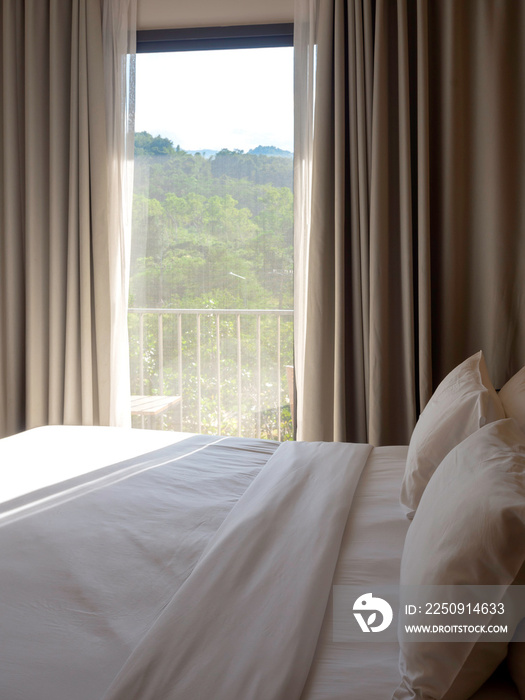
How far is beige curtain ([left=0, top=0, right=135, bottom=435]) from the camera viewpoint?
132 inches

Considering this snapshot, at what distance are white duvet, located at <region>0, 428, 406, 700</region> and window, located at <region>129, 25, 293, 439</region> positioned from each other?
1826mm

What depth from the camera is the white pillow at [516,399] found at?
1.57 m

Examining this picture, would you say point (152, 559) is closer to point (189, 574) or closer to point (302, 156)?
point (189, 574)

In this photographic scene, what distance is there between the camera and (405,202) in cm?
294

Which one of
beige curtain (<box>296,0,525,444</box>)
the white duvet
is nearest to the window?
beige curtain (<box>296,0,525,444</box>)

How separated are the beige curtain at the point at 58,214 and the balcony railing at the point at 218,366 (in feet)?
1.27

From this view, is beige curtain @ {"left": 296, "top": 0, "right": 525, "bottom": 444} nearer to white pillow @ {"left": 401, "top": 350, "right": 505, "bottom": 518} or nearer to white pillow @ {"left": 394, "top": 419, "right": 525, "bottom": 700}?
white pillow @ {"left": 401, "top": 350, "right": 505, "bottom": 518}

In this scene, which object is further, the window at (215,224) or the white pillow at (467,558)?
the window at (215,224)

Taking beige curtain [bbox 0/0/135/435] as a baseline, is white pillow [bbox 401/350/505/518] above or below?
below

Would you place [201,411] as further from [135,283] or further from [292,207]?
[292,207]

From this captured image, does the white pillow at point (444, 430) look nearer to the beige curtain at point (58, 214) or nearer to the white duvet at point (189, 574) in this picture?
the white duvet at point (189, 574)

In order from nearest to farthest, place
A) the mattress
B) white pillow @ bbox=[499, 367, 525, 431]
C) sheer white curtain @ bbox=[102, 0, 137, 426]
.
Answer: the mattress → white pillow @ bbox=[499, 367, 525, 431] → sheer white curtain @ bbox=[102, 0, 137, 426]

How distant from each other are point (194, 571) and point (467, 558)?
57 centimetres

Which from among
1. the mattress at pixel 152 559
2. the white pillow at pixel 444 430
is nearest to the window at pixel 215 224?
the mattress at pixel 152 559
